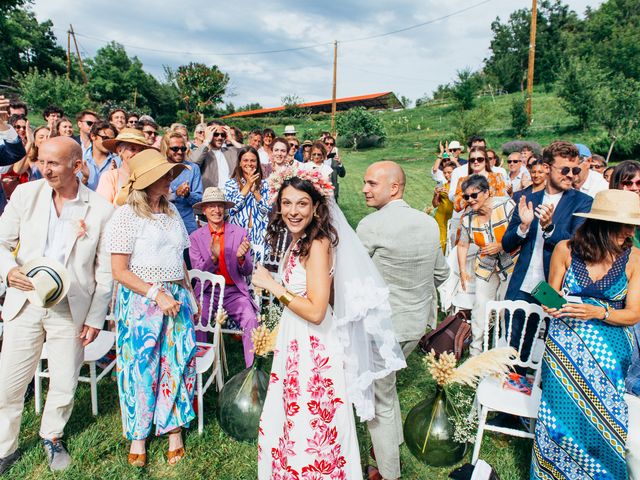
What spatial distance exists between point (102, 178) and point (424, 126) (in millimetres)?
35121

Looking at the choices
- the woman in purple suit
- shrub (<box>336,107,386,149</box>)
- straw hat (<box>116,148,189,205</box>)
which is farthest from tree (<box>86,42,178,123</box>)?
straw hat (<box>116,148,189,205</box>)

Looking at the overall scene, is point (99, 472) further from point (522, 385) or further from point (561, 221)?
point (561, 221)

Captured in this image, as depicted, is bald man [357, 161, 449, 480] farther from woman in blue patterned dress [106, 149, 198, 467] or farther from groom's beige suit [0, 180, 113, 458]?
groom's beige suit [0, 180, 113, 458]

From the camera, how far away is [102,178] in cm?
421

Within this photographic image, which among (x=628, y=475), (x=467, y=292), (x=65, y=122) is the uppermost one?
(x=65, y=122)

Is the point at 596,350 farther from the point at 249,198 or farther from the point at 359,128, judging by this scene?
the point at 359,128

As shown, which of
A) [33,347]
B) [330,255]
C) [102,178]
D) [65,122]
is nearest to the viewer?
[330,255]

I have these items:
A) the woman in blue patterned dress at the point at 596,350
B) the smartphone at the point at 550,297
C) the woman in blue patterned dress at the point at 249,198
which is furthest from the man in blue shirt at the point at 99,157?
the woman in blue patterned dress at the point at 596,350

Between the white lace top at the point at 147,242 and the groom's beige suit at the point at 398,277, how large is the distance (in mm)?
1374

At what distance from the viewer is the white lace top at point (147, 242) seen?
281 cm

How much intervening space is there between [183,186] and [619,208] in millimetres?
4271

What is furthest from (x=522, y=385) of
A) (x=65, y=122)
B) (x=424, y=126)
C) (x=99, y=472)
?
(x=424, y=126)

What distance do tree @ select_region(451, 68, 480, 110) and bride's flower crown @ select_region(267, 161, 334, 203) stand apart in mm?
35968

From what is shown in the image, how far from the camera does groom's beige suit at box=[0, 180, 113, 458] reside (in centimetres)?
290
